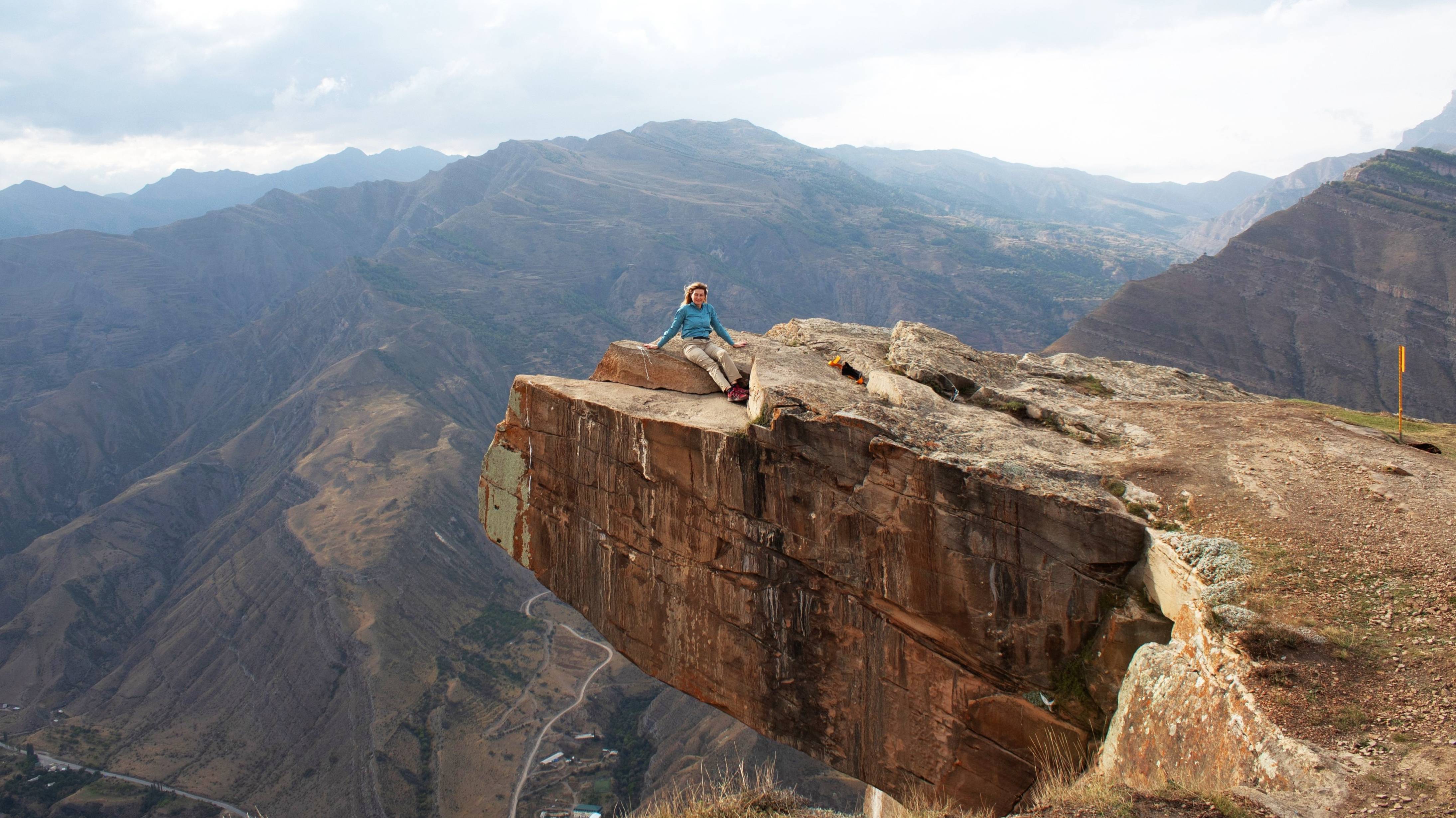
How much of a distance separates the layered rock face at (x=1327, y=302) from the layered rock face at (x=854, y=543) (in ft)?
341

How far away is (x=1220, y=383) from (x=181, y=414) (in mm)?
198619

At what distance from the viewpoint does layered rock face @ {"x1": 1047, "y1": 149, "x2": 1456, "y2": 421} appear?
100062 mm

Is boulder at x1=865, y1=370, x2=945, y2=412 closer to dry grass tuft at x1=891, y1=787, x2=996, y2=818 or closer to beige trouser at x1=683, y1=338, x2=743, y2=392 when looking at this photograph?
beige trouser at x1=683, y1=338, x2=743, y2=392

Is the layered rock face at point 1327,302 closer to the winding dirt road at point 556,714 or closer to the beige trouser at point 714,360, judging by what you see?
the winding dirt road at point 556,714

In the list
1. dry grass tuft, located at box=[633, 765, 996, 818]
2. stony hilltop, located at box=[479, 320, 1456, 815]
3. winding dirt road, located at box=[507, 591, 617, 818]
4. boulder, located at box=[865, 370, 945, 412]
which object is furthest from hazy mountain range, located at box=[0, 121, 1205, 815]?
boulder, located at box=[865, 370, 945, 412]

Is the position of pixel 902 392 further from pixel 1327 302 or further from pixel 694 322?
pixel 1327 302

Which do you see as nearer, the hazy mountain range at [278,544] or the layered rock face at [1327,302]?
the hazy mountain range at [278,544]

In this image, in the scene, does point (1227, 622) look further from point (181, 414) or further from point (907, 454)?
point (181, 414)

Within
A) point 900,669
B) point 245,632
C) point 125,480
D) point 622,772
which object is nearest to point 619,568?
point 900,669

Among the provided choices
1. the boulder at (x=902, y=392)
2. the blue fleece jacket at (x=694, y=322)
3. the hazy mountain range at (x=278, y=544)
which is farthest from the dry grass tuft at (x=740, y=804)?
the hazy mountain range at (x=278, y=544)

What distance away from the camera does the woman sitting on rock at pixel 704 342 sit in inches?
613

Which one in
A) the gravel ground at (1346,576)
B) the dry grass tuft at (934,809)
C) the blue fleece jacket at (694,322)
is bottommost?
the dry grass tuft at (934,809)

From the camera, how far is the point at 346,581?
293ft

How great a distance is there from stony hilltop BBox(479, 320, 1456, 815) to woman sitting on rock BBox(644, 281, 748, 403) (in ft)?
1.29
